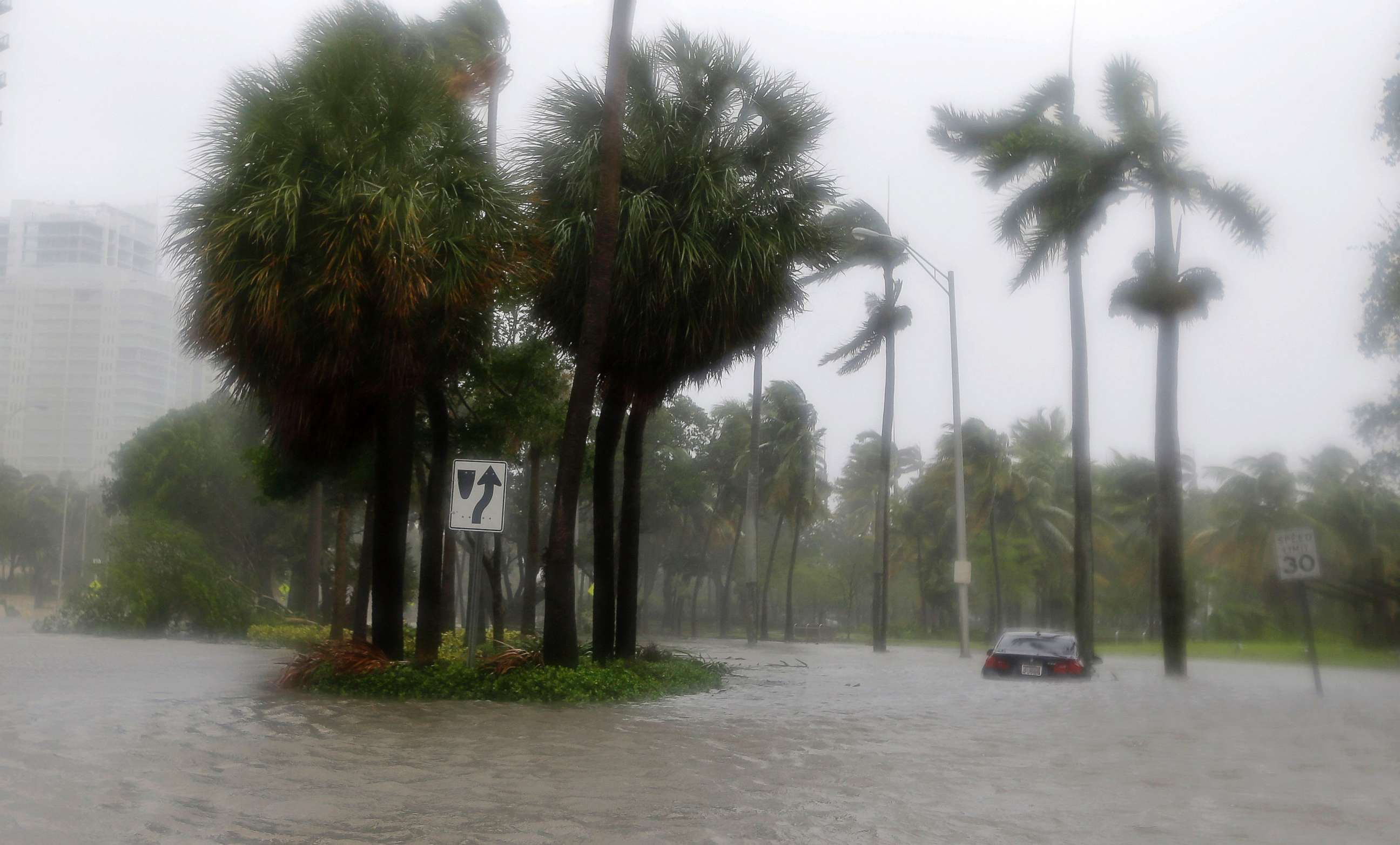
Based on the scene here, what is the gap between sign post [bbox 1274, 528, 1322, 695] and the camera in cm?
1805

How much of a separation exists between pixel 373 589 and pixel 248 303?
4.67 metres

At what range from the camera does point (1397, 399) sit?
2664 centimetres

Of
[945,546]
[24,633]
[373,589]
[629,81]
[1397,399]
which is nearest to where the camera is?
[373,589]

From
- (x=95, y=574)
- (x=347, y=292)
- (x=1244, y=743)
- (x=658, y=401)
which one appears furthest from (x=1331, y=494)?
(x=95, y=574)

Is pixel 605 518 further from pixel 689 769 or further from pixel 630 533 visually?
pixel 689 769

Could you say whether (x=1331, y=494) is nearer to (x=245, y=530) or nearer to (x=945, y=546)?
(x=945, y=546)

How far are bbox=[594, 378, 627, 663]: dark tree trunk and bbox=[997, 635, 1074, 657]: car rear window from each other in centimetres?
743

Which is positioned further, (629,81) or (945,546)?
(945,546)

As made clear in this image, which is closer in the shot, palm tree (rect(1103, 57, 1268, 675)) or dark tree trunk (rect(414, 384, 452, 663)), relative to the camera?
dark tree trunk (rect(414, 384, 452, 663))

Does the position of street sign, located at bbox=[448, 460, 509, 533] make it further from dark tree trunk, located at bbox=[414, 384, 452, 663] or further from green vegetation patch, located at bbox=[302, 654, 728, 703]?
dark tree trunk, located at bbox=[414, 384, 452, 663]

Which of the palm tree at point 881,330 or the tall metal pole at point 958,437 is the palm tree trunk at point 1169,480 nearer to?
the tall metal pole at point 958,437

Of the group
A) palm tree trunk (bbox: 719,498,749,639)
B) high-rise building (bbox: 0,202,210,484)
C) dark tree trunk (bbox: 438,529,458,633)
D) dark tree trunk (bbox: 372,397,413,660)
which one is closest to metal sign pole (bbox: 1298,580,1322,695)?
dark tree trunk (bbox: 372,397,413,660)

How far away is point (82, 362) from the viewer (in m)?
97.1

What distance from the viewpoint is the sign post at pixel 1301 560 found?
18047mm
